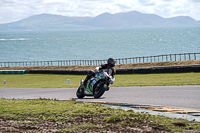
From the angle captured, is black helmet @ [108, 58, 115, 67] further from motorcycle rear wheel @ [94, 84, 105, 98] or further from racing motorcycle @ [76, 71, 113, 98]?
motorcycle rear wheel @ [94, 84, 105, 98]

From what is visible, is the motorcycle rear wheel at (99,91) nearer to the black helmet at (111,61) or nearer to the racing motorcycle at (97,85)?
the racing motorcycle at (97,85)

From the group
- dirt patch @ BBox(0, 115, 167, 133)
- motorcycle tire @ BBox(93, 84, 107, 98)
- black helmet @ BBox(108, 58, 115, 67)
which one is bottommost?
dirt patch @ BBox(0, 115, 167, 133)

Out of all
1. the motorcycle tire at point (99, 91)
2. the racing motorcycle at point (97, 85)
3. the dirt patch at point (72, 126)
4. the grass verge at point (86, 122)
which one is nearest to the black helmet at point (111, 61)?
the racing motorcycle at point (97, 85)

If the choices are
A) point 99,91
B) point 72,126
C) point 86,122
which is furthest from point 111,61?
point 72,126

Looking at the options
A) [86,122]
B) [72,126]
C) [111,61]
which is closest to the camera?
[72,126]

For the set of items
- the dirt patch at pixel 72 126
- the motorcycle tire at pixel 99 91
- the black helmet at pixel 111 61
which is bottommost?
the dirt patch at pixel 72 126

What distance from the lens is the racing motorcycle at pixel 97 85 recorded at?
13.9 meters

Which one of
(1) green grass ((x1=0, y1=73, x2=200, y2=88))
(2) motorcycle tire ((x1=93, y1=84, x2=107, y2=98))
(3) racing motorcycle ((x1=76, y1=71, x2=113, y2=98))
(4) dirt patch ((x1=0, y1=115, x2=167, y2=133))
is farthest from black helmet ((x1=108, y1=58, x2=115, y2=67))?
(1) green grass ((x1=0, y1=73, x2=200, y2=88))

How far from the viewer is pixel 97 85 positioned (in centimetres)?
1435

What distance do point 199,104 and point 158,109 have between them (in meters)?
1.73

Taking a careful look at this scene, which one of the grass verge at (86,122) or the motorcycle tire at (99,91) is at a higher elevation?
the motorcycle tire at (99,91)

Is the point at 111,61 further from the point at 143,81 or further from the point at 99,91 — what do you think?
the point at 143,81

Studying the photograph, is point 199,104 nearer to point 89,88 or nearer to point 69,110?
point 69,110

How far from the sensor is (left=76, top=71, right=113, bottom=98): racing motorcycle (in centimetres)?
1391
